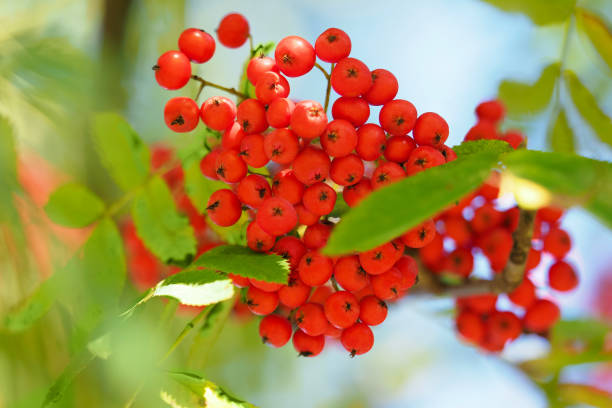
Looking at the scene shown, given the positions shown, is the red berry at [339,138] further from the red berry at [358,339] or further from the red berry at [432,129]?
the red berry at [358,339]

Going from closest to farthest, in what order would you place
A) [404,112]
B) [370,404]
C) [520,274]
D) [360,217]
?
[360,217] → [404,112] → [520,274] → [370,404]

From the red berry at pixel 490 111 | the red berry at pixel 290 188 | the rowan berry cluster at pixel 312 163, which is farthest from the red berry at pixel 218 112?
the red berry at pixel 490 111

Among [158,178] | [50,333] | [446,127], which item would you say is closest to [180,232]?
[158,178]

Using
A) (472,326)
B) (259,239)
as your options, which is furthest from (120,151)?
(472,326)

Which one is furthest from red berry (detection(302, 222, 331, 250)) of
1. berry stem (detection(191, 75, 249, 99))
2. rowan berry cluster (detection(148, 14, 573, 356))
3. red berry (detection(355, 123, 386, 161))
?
berry stem (detection(191, 75, 249, 99))

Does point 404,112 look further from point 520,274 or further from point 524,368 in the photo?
point 524,368

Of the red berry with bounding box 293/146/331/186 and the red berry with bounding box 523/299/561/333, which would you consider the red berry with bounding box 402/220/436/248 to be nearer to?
the red berry with bounding box 293/146/331/186

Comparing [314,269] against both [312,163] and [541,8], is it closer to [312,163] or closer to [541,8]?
[312,163]
